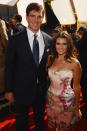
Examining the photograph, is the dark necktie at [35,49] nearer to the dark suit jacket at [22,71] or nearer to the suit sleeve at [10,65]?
the dark suit jacket at [22,71]

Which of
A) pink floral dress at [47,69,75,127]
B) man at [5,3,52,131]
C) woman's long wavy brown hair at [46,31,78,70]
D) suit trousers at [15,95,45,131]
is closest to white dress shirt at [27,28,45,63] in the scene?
man at [5,3,52,131]

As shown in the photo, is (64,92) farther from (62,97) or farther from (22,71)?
(22,71)

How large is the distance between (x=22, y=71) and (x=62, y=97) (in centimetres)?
59

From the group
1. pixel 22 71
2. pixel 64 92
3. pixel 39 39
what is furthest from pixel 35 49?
pixel 64 92

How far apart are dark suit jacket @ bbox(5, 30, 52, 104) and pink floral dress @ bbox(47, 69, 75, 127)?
210 mm

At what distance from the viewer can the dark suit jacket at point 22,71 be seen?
2.04 metres

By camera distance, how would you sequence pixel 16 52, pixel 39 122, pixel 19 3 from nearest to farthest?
pixel 16 52 → pixel 39 122 → pixel 19 3

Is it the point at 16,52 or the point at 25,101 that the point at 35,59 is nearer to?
the point at 16,52

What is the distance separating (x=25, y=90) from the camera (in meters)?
2.17

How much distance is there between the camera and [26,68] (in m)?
2.09

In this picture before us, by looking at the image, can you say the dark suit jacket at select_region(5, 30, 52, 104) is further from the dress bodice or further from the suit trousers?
the dress bodice

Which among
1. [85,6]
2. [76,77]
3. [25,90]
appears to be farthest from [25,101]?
[85,6]

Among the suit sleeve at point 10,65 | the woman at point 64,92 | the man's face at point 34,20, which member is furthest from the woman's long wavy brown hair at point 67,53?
Result: the suit sleeve at point 10,65

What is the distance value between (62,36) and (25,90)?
0.84 metres
